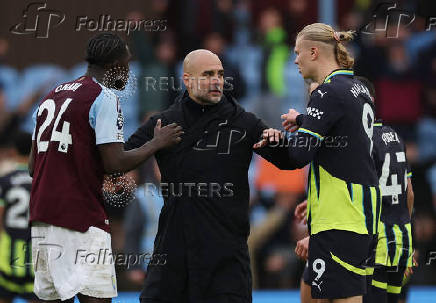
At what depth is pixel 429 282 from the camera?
12.9 metres

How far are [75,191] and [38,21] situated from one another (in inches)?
303

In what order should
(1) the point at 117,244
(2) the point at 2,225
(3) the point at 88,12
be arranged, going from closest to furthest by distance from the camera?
(2) the point at 2,225 < (1) the point at 117,244 < (3) the point at 88,12

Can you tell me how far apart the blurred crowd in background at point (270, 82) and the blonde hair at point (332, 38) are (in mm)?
5902

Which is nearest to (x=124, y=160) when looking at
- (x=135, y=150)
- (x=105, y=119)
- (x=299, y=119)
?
(x=135, y=150)

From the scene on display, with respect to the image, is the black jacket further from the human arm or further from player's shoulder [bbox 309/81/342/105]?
player's shoulder [bbox 309/81/342/105]

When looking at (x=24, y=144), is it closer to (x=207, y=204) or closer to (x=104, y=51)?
(x=104, y=51)

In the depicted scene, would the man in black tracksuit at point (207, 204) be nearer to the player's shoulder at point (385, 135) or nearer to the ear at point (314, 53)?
the ear at point (314, 53)

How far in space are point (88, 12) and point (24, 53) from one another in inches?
42.9

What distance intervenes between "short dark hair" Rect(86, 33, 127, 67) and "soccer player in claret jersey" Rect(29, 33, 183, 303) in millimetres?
175

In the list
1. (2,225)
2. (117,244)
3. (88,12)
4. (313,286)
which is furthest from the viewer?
(88,12)

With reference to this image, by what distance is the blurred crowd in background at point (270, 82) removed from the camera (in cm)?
1226

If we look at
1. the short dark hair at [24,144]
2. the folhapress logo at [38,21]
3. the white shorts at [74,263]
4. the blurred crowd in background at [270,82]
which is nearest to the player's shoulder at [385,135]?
the white shorts at [74,263]

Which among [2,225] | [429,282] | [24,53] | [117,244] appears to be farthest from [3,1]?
[429,282]

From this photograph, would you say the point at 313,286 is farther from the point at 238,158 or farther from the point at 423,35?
the point at 423,35
